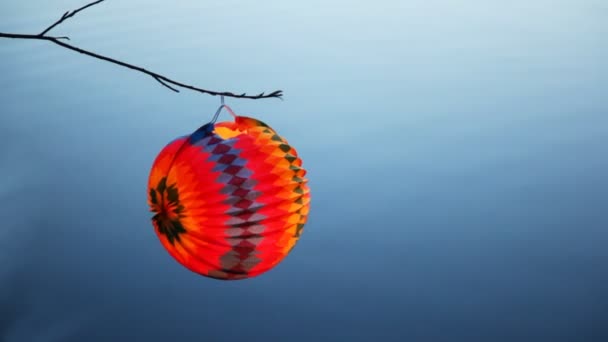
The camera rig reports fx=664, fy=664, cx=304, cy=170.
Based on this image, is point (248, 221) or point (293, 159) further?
point (293, 159)

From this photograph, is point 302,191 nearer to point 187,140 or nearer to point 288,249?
point 288,249

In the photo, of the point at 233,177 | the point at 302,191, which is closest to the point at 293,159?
the point at 302,191

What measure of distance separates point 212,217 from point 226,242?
78 mm

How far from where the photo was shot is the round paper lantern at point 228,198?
165cm

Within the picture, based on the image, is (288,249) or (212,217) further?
(288,249)

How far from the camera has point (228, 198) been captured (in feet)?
5.41

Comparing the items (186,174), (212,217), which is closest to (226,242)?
(212,217)

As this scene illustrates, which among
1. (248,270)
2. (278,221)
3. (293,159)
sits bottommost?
(248,270)

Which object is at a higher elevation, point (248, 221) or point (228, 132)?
point (228, 132)

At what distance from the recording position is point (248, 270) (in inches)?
69.7

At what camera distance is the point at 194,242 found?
1.69 meters

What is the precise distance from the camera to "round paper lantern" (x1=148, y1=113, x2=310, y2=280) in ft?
5.43

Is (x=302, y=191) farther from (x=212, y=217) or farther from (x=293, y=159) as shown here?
(x=212, y=217)

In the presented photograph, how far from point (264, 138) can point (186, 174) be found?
227 mm
